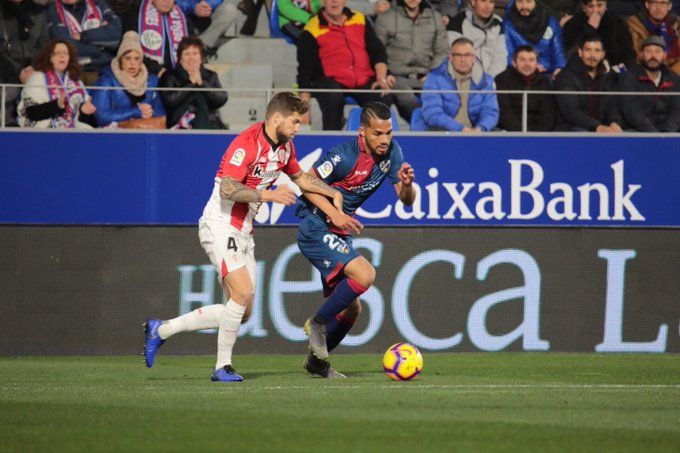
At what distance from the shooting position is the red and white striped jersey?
9797mm

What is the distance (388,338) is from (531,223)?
87.4 inches

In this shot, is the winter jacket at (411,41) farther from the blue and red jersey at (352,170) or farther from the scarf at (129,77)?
the blue and red jersey at (352,170)

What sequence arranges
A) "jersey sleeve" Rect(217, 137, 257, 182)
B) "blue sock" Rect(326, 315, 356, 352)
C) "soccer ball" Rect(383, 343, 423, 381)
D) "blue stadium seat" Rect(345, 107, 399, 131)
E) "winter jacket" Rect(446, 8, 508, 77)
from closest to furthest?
"jersey sleeve" Rect(217, 137, 257, 182) < "soccer ball" Rect(383, 343, 423, 381) < "blue sock" Rect(326, 315, 356, 352) < "blue stadium seat" Rect(345, 107, 399, 131) < "winter jacket" Rect(446, 8, 508, 77)

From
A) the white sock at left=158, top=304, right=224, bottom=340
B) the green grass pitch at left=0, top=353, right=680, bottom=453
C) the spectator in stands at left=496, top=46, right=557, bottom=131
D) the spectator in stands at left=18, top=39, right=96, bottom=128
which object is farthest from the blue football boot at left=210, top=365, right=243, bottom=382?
the spectator in stands at left=496, top=46, right=557, bottom=131

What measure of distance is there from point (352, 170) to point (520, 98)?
4.72 metres

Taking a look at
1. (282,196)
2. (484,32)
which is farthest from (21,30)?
(282,196)

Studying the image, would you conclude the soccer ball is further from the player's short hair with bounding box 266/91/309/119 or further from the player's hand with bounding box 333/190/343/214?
the player's short hair with bounding box 266/91/309/119

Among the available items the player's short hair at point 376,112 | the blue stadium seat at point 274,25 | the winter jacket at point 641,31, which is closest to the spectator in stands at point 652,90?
the winter jacket at point 641,31

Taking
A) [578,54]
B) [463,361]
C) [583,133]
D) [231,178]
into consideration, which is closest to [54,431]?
[231,178]

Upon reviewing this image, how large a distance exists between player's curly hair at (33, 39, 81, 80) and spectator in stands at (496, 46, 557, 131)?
5126 millimetres

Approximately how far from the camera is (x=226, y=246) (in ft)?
32.6

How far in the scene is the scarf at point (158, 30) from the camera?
15305 mm

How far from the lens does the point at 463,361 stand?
1312 centimetres

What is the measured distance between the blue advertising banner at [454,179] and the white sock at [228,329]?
15.0 feet
